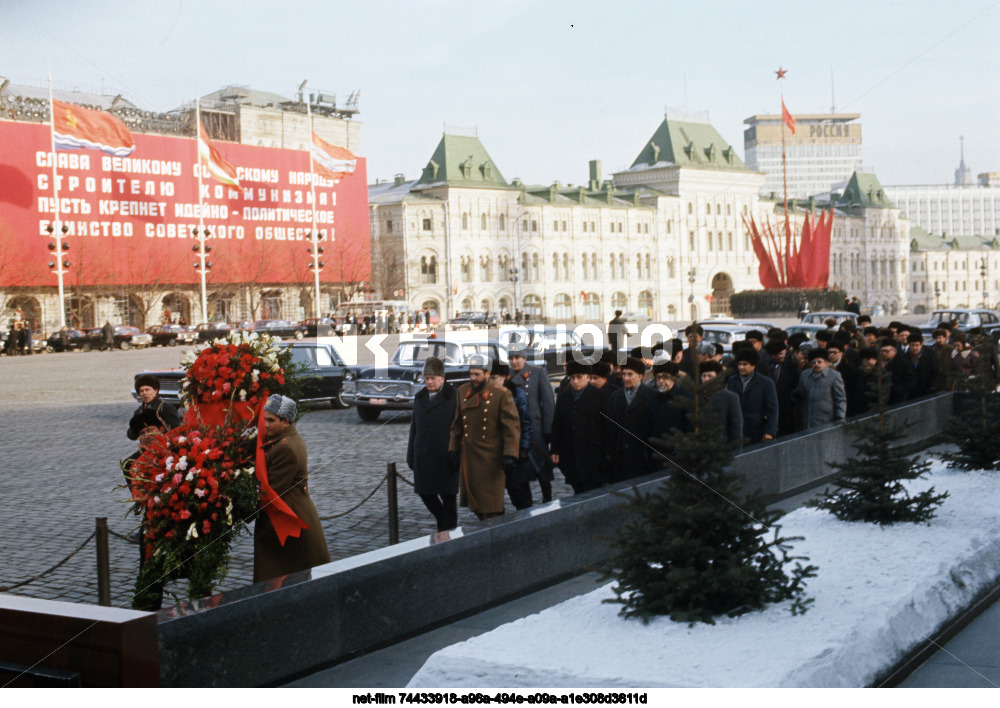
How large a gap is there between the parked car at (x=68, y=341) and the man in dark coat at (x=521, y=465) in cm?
3824

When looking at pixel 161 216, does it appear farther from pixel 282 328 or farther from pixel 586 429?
pixel 586 429

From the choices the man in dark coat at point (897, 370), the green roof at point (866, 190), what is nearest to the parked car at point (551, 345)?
the man in dark coat at point (897, 370)

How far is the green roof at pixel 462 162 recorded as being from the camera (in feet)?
26.3

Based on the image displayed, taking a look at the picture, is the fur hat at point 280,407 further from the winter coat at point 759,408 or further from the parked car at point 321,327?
the parked car at point 321,327

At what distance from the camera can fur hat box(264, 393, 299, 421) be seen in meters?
5.90

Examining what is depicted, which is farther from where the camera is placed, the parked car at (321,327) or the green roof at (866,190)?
the green roof at (866,190)

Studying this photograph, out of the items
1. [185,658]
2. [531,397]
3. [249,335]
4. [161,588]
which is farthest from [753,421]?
[185,658]

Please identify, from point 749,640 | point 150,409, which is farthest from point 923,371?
point 749,640

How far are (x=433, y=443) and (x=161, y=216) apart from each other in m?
53.6

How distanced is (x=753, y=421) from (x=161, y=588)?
573cm

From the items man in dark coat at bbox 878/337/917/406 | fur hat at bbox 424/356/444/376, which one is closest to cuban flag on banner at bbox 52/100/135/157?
man in dark coat at bbox 878/337/917/406

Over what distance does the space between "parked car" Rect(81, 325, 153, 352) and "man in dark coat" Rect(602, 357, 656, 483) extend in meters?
39.6

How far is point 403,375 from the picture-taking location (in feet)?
59.0

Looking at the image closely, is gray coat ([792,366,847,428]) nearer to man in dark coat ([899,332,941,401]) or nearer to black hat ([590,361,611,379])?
black hat ([590,361,611,379])
